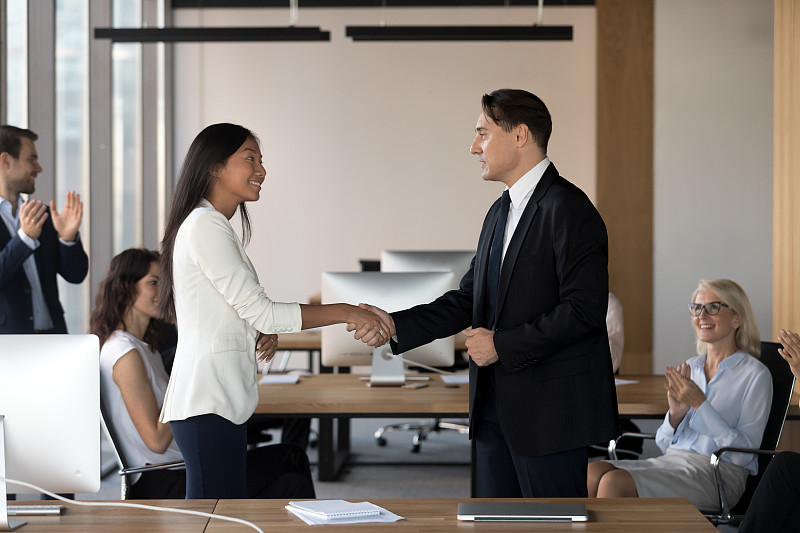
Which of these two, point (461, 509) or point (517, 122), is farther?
point (517, 122)

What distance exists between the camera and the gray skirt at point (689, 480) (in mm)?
3455

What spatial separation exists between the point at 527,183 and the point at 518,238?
0.20 meters

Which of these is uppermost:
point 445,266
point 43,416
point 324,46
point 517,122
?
point 324,46

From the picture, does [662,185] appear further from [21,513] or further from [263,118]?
[21,513]

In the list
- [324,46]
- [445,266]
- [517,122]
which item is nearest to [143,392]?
[517,122]

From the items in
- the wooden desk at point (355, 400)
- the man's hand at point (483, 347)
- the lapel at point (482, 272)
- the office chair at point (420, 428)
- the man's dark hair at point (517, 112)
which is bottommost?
the office chair at point (420, 428)

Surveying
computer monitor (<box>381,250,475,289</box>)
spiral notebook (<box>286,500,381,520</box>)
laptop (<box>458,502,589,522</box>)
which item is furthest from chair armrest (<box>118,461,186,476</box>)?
computer monitor (<box>381,250,475,289</box>)

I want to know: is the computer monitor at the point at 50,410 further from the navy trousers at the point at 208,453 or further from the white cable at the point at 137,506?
the navy trousers at the point at 208,453

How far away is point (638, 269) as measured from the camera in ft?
28.0

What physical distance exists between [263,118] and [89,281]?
10.4ft

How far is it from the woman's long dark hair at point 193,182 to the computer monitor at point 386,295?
1406mm

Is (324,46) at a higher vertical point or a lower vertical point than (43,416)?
higher

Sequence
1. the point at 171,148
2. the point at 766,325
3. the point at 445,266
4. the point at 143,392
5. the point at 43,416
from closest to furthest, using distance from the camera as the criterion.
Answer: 1. the point at 43,416
2. the point at 143,392
3. the point at 445,266
4. the point at 766,325
5. the point at 171,148

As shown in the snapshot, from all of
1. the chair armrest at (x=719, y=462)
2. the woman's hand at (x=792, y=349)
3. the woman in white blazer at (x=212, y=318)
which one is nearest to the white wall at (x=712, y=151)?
the chair armrest at (x=719, y=462)
